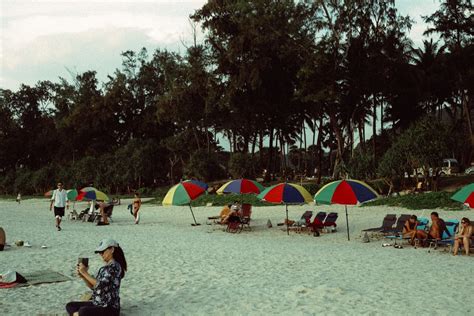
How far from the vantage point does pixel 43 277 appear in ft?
30.6

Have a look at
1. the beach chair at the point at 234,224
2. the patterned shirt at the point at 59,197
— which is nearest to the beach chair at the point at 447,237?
the beach chair at the point at 234,224

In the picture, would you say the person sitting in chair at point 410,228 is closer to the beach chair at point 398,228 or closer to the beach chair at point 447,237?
the beach chair at point 398,228

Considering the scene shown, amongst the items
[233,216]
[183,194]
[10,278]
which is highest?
[183,194]

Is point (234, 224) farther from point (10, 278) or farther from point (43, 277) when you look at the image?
point (10, 278)

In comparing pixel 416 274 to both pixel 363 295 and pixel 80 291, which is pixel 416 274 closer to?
pixel 363 295

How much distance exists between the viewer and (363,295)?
26.0ft

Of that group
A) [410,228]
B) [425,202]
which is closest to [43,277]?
[410,228]

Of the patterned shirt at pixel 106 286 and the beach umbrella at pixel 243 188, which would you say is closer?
the patterned shirt at pixel 106 286

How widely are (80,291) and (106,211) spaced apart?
15.3 metres

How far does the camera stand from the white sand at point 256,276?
7.30 m

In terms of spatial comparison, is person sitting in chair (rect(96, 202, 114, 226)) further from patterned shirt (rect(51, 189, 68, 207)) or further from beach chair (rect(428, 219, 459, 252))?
beach chair (rect(428, 219, 459, 252))

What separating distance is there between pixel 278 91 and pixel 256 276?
114 ft

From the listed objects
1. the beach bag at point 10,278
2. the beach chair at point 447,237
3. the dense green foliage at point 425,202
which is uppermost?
the dense green foliage at point 425,202

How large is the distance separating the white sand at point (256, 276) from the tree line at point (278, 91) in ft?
53.0
